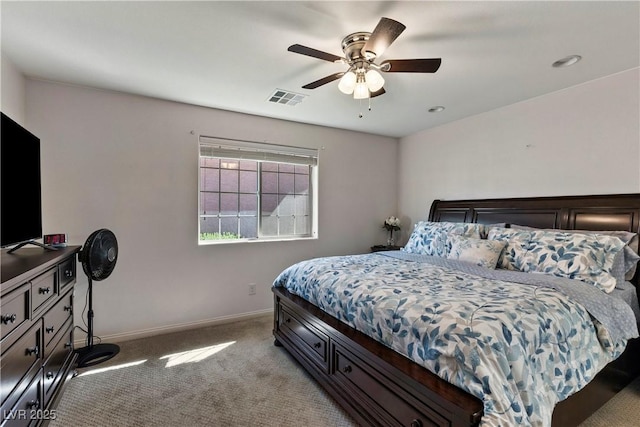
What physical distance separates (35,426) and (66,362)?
Result: 25.6 inches

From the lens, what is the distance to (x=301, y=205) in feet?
13.2

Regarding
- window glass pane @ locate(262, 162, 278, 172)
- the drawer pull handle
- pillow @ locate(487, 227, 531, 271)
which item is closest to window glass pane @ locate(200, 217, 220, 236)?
window glass pane @ locate(262, 162, 278, 172)

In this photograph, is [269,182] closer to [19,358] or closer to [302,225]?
[302,225]

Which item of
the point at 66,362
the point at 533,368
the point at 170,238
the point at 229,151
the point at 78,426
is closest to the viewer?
the point at 533,368

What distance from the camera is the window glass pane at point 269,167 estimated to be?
3.74 m

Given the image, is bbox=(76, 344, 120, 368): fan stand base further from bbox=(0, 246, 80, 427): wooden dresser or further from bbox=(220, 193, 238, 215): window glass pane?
bbox=(220, 193, 238, 215): window glass pane

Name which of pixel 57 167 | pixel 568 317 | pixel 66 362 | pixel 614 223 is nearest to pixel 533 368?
pixel 568 317

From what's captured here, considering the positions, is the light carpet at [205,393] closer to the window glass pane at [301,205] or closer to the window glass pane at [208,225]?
the window glass pane at [208,225]

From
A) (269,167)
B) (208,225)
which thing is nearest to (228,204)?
(208,225)

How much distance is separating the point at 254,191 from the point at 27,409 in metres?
2.66

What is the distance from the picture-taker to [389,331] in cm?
161

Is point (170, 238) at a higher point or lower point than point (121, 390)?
higher

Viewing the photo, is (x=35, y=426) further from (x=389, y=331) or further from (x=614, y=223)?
(x=614, y=223)

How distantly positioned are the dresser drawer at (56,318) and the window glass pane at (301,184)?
101 inches
